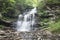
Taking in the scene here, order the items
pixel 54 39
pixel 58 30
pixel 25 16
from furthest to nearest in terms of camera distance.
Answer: pixel 25 16 → pixel 58 30 → pixel 54 39

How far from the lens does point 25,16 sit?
17953 millimetres

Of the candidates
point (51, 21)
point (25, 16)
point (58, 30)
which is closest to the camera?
point (58, 30)

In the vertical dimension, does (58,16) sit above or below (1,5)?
below

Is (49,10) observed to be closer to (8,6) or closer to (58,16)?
(58,16)

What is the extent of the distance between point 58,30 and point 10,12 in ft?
20.0

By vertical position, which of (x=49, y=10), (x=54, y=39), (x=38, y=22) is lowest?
(x=54, y=39)

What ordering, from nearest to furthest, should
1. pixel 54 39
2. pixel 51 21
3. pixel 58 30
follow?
pixel 54 39 → pixel 58 30 → pixel 51 21

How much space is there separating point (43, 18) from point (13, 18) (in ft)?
10.5

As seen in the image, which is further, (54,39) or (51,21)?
(51,21)

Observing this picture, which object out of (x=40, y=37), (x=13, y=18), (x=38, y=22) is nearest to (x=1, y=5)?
(x=13, y=18)

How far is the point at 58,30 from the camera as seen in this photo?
13.3 m

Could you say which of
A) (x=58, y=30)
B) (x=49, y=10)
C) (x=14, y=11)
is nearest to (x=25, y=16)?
(x=14, y=11)

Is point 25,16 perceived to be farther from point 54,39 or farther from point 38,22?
point 54,39

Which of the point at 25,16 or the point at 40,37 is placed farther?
the point at 25,16
